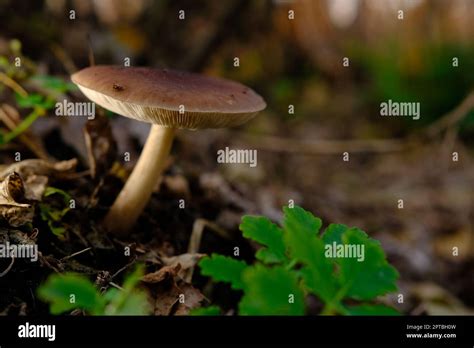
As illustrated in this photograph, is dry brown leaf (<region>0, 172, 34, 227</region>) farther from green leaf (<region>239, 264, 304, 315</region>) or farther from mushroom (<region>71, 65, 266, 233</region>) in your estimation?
green leaf (<region>239, 264, 304, 315</region>)

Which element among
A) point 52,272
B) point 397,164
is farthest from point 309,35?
point 52,272

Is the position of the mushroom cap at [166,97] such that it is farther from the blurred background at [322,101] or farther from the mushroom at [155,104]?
the blurred background at [322,101]

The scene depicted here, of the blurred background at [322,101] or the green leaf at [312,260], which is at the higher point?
the blurred background at [322,101]

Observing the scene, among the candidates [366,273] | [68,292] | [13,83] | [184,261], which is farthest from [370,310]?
[13,83]

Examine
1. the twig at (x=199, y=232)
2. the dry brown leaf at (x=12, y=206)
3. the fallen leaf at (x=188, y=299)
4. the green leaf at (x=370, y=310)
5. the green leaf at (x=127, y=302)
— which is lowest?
the fallen leaf at (x=188, y=299)

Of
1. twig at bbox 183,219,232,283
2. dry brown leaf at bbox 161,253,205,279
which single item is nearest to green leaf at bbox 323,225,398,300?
dry brown leaf at bbox 161,253,205,279

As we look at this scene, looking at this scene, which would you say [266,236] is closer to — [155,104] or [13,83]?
[155,104]

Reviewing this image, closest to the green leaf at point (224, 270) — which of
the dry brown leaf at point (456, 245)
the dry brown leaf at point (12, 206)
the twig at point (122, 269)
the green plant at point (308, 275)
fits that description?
the green plant at point (308, 275)
